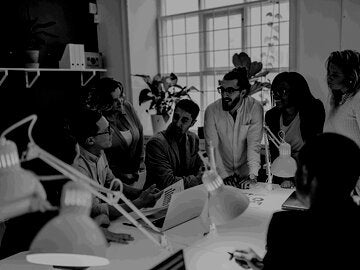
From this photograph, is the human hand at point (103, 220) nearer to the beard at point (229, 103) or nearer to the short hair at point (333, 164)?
the short hair at point (333, 164)

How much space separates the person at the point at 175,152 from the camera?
8.68ft

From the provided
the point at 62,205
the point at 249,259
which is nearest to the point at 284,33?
the point at 249,259

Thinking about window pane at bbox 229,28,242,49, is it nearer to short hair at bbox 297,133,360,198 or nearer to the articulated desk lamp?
short hair at bbox 297,133,360,198

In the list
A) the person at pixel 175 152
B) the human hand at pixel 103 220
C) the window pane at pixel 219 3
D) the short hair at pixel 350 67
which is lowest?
the human hand at pixel 103 220

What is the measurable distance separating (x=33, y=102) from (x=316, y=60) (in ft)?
9.02

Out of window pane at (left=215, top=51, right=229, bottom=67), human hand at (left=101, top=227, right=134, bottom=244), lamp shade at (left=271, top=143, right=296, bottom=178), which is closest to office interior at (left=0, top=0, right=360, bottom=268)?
window pane at (left=215, top=51, right=229, bottom=67)

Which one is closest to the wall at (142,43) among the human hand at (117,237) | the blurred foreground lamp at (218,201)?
the human hand at (117,237)

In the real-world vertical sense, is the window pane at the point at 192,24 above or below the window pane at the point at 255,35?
above

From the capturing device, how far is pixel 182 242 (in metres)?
1.80

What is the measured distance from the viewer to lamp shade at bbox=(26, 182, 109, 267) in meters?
0.83

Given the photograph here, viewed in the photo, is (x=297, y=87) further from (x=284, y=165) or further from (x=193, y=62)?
(x=193, y=62)

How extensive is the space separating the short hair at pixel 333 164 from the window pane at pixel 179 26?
3.90m

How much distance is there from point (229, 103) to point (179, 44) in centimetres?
220

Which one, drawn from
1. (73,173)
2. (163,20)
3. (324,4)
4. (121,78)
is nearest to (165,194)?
(73,173)
